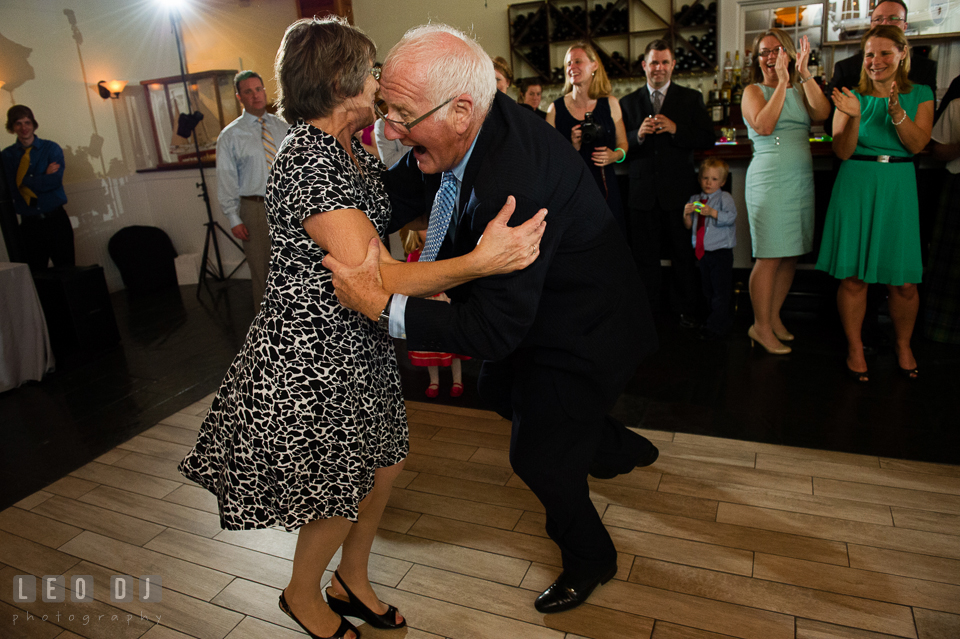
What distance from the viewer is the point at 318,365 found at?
1524 mm

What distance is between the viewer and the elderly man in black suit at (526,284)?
1.39m

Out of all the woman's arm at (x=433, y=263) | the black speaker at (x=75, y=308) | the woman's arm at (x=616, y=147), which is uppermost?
the woman's arm at (x=616, y=147)

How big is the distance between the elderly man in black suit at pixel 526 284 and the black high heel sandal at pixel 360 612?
16.3 inches

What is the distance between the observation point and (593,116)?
13.0 ft

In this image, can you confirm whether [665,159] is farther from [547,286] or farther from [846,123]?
[547,286]

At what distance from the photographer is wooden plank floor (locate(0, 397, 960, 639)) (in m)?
1.80

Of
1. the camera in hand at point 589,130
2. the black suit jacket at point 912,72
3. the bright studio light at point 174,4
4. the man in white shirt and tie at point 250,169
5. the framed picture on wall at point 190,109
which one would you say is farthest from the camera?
the bright studio light at point 174,4

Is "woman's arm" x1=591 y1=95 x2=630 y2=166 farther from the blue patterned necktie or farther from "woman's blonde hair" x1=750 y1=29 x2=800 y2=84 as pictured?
the blue patterned necktie

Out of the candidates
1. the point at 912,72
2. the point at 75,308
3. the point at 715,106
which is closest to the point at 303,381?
the point at 912,72

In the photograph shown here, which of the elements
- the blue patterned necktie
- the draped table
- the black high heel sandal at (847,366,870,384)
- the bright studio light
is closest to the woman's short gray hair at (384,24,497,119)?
the blue patterned necktie

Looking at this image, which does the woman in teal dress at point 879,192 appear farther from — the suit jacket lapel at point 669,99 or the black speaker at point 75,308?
the black speaker at point 75,308

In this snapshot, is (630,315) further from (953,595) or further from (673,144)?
(673,144)

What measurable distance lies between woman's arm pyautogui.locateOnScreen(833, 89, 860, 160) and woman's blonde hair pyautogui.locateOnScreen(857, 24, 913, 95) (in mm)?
112

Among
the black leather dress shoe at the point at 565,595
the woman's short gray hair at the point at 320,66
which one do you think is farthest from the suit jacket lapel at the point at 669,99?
the black leather dress shoe at the point at 565,595
